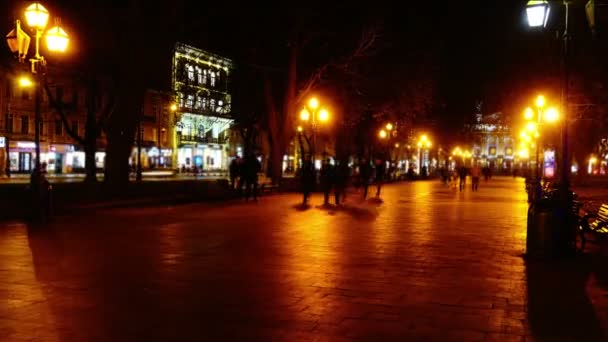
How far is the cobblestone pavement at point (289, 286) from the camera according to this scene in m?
6.38

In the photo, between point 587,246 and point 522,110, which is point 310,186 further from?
point 522,110

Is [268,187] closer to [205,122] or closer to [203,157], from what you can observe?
Answer: [205,122]

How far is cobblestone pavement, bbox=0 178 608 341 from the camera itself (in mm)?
6377

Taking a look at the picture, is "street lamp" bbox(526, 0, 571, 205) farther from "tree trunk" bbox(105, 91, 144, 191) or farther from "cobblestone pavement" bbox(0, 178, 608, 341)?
"tree trunk" bbox(105, 91, 144, 191)

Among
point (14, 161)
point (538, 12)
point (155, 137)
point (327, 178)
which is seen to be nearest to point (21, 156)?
point (14, 161)

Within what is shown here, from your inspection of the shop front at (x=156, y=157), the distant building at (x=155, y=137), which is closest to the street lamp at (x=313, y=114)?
the distant building at (x=155, y=137)

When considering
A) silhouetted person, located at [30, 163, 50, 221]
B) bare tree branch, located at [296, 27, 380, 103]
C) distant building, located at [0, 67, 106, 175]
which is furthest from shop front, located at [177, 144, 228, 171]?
Result: silhouetted person, located at [30, 163, 50, 221]

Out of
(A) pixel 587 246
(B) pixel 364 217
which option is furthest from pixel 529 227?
(B) pixel 364 217

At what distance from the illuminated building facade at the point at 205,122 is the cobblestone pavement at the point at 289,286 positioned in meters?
31.4

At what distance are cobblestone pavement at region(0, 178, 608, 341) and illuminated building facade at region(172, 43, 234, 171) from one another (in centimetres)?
3140

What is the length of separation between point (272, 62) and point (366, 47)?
5024 millimetres

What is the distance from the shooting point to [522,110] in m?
41.0

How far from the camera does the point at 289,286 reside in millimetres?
8477

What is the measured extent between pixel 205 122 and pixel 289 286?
6545 cm
